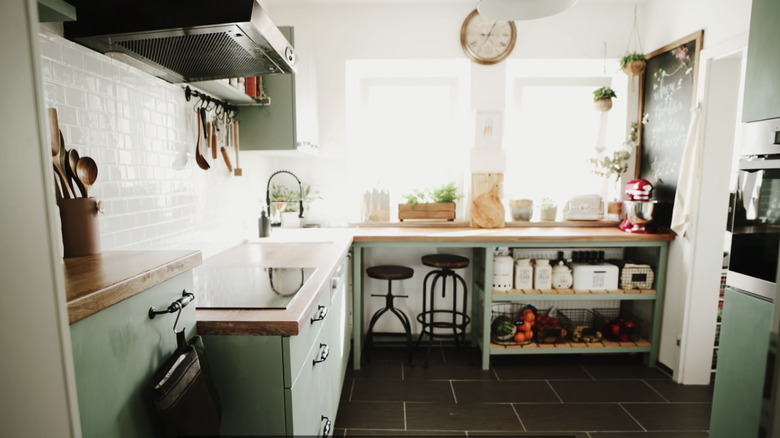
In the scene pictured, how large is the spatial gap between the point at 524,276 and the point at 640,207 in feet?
3.20

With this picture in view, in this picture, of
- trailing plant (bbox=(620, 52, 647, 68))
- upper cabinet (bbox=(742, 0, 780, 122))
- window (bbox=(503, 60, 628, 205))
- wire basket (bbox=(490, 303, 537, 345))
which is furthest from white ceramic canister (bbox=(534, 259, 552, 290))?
trailing plant (bbox=(620, 52, 647, 68))

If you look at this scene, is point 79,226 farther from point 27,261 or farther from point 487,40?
point 487,40

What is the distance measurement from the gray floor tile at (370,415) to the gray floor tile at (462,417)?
66 mm

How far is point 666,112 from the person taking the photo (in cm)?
284

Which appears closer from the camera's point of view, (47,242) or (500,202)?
(47,242)

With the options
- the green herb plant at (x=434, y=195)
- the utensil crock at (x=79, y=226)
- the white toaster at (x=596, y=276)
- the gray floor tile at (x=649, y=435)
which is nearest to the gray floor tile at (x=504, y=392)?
the gray floor tile at (x=649, y=435)

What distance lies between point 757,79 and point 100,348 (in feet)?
7.43

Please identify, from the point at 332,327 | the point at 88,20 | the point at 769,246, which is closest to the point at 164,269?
the point at 88,20

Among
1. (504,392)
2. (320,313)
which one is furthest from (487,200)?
(320,313)

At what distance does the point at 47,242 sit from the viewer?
1.89 ft

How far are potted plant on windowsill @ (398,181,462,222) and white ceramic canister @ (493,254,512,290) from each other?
1.92 feet

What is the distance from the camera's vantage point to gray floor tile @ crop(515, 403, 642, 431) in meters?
2.18

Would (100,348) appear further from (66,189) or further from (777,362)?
(777,362)

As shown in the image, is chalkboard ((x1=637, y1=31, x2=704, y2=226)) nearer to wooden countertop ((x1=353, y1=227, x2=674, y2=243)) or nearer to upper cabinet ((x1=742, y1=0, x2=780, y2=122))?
wooden countertop ((x1=353, y1=227, x2=674, y2=243))
